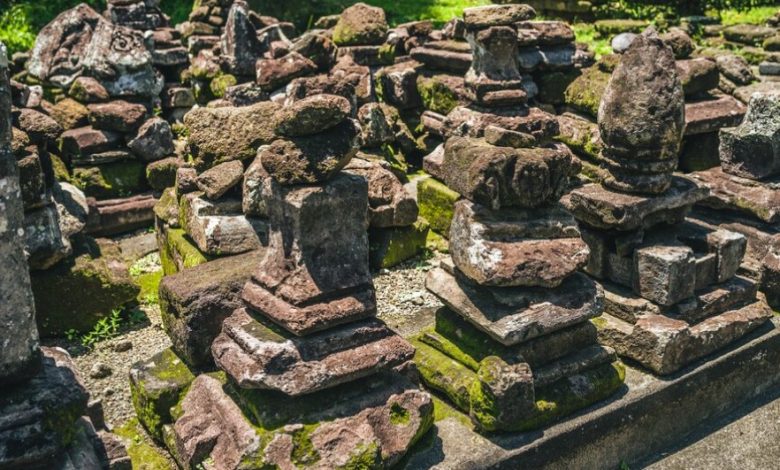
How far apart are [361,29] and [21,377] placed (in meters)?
8.89

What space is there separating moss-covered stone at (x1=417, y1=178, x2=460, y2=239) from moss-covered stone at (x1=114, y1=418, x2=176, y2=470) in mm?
4416

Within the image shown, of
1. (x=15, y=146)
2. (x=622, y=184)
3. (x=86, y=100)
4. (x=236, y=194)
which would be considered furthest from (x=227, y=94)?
(x=622, y=184)

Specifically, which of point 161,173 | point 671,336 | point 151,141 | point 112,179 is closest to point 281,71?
point 151,141

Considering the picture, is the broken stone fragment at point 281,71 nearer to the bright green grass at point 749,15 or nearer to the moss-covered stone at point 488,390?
the moss-covered stone at point 488,390

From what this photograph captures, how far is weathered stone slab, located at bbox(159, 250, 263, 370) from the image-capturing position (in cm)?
588

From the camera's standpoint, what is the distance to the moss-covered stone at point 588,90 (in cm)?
1016

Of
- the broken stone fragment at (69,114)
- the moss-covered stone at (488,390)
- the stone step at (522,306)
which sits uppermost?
the broken stone fragment at (69,114)

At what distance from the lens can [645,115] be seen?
240 inches

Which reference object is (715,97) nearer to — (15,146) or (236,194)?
(236,194)

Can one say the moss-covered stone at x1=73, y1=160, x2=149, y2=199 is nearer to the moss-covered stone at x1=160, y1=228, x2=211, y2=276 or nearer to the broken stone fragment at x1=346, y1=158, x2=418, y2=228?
the moss-covered stone at x1=160, y1=228, x2=211, y2=276

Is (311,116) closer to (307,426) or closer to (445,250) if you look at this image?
(307,426)

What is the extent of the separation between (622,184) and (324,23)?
9.38 metres

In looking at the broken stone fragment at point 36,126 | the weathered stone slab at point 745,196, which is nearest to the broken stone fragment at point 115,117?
the broken stone fragment at point 36,126

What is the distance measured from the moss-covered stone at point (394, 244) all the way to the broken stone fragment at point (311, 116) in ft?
13.0
